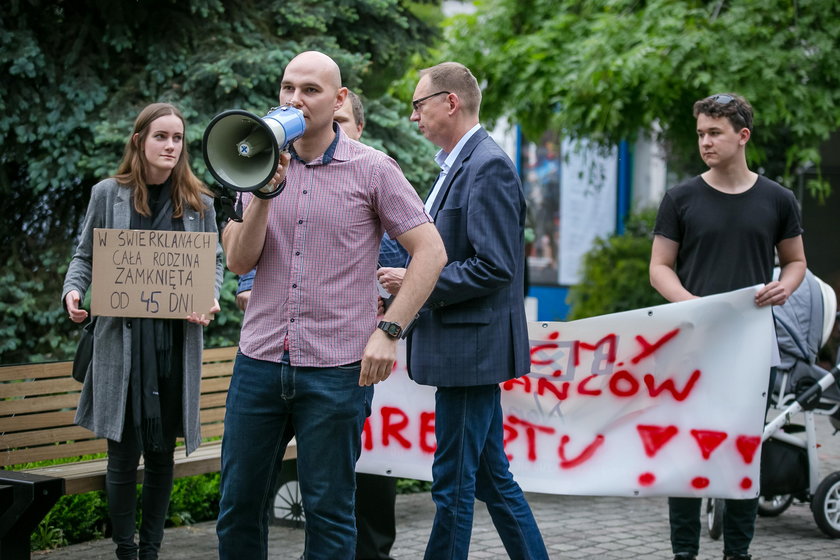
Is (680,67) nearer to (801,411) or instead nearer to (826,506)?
(801,411)

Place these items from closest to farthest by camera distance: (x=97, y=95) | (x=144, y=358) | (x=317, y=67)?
(x=317, y=67) → (x=144, y=358) → (x=97, y=95)

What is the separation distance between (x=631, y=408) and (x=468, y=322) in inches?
52.8

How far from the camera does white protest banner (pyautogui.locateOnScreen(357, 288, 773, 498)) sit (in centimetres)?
503

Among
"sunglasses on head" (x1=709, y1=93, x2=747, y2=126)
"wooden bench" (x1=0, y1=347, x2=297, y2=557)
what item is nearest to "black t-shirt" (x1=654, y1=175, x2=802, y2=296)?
"sunglasses on head" (x1=709, y1=93, x2=747, y2=126)

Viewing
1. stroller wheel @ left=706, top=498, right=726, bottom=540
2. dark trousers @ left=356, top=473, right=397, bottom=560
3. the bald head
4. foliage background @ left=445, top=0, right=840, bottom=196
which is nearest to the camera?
the bald head

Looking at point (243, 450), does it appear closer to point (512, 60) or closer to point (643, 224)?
point (512, 60)

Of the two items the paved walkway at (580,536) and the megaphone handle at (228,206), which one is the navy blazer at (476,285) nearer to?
the megaphone handle at (228,206)

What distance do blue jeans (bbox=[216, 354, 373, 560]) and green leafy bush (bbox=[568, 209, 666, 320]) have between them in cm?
860

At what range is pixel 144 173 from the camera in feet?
16.5

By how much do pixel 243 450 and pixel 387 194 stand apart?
3.01 feet

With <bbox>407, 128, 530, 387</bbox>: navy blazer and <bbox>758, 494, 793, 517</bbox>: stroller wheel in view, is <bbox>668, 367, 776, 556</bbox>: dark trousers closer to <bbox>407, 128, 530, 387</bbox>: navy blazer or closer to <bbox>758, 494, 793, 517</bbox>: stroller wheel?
<bbox>407, 128, 530, 387</bbox>: navy blazer

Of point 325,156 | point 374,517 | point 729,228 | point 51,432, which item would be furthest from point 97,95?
point 729,228

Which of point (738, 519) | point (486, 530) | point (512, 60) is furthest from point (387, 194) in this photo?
point (512, 60)

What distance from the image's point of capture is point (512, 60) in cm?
1047
